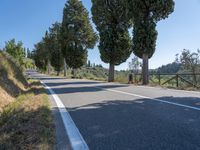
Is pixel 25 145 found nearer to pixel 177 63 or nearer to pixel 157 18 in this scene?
pixel 157 18

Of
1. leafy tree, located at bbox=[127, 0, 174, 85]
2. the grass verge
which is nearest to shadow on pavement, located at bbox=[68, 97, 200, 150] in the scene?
the grass verge

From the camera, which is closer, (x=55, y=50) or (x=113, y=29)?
(x=113, y=29)

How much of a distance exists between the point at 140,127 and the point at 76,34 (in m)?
41.3

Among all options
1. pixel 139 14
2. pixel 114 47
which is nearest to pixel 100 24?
pixel 114 47

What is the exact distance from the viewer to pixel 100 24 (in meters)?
31.0

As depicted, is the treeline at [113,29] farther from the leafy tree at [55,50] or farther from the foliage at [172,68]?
the leafy tree at [55,50]

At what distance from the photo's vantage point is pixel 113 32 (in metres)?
30.3

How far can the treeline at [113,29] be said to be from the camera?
76.8ft

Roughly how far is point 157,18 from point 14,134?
19626mm

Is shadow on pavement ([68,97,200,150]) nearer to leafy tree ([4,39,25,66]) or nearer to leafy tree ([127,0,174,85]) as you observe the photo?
leafy tree ([127,0,174,85])

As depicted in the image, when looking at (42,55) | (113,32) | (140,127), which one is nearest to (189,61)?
(113,32)

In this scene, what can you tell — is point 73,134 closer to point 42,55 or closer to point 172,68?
point 172,68

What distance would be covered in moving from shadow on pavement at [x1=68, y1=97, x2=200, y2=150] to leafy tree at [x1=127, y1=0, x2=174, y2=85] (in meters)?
15.6

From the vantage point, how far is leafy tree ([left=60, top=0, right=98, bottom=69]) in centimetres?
4625
